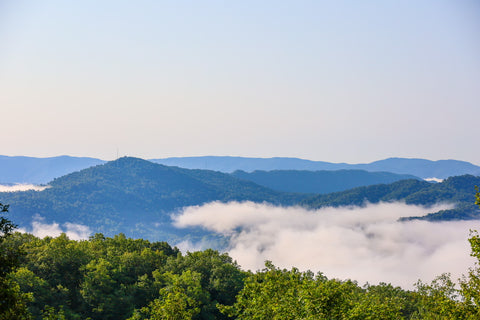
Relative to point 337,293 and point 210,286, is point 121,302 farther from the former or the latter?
point 337,293

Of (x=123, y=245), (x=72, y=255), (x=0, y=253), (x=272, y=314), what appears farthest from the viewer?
(x=123, y=245)

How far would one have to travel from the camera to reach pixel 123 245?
86.9m

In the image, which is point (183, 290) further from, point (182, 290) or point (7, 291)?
point (7, 291)

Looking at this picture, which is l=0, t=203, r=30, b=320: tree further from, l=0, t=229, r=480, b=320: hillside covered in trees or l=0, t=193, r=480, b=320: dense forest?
l=0, t=229, r=480, b=320: hillside covered in trees

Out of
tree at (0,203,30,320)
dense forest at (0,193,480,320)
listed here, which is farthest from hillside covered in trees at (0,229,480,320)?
tree at (0,203,30,320)

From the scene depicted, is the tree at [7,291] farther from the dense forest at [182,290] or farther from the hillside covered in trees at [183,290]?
the hillside covered in trees at [183,290]

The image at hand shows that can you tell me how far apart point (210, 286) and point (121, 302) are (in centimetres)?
1480

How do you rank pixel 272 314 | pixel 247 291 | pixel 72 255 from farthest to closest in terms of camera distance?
pixel 72 255, pixel 247 291, pixel 272 314

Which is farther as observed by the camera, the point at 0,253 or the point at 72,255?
the point at 72,255

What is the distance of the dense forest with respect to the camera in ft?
106

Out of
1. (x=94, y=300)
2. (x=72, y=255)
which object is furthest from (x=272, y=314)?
(x=72, y=255)

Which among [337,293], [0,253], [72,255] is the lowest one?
[72,255]

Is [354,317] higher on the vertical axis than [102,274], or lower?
higher

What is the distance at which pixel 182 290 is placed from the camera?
192 feet
